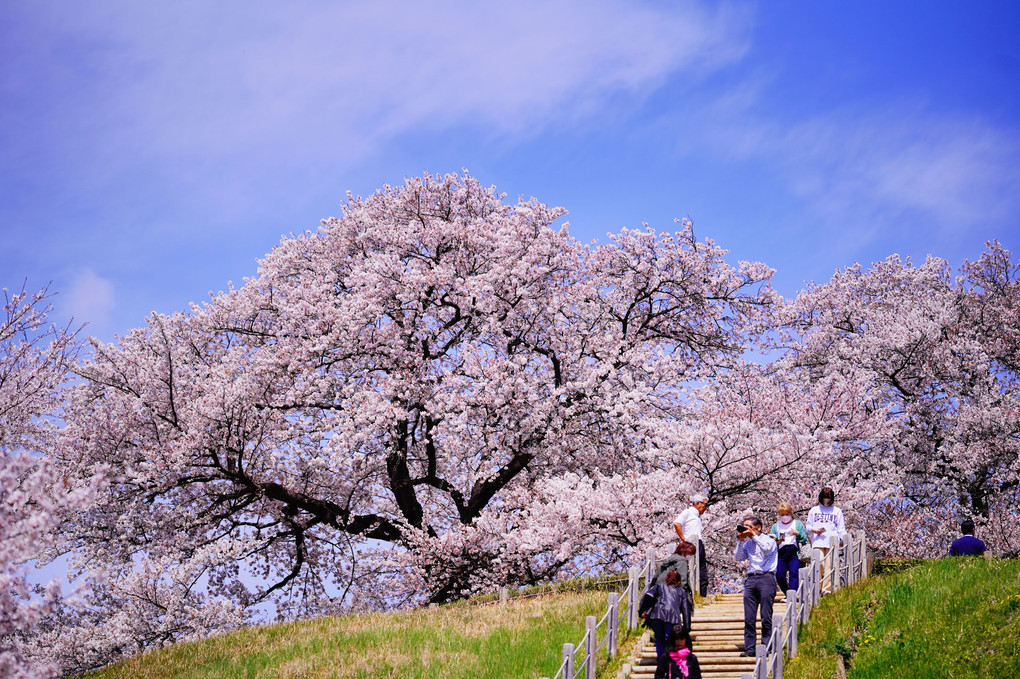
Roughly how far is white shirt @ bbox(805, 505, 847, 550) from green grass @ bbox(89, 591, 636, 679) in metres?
4.46

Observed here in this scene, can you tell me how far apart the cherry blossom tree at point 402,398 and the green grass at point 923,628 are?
7.21 m

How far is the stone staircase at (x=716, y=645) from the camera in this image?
529 inches

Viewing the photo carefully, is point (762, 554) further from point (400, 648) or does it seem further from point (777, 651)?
point (400, 648)

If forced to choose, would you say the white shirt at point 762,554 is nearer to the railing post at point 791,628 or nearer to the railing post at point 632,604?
the railing post at point 791,628

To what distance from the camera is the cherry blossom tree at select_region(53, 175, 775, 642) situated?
2397cm

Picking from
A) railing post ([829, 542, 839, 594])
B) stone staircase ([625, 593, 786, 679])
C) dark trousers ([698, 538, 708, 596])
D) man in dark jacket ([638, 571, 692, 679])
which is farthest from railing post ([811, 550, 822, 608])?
man in dark jacket ([638, 571, 692, 679])

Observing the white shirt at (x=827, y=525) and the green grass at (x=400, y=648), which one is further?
the white shirt at (x=827, y=525)

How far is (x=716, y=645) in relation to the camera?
14.4m

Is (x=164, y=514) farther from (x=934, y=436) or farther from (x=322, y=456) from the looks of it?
(x=934, y=436)

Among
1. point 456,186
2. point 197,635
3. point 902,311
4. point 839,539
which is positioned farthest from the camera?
point 902,311

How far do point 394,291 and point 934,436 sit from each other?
1965 cm

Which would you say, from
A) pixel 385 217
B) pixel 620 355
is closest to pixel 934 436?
pixel 620 355

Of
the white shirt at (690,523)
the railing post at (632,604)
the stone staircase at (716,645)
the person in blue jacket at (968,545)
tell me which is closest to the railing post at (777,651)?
the stone staircase at (716,645)

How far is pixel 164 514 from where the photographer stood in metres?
24.5
